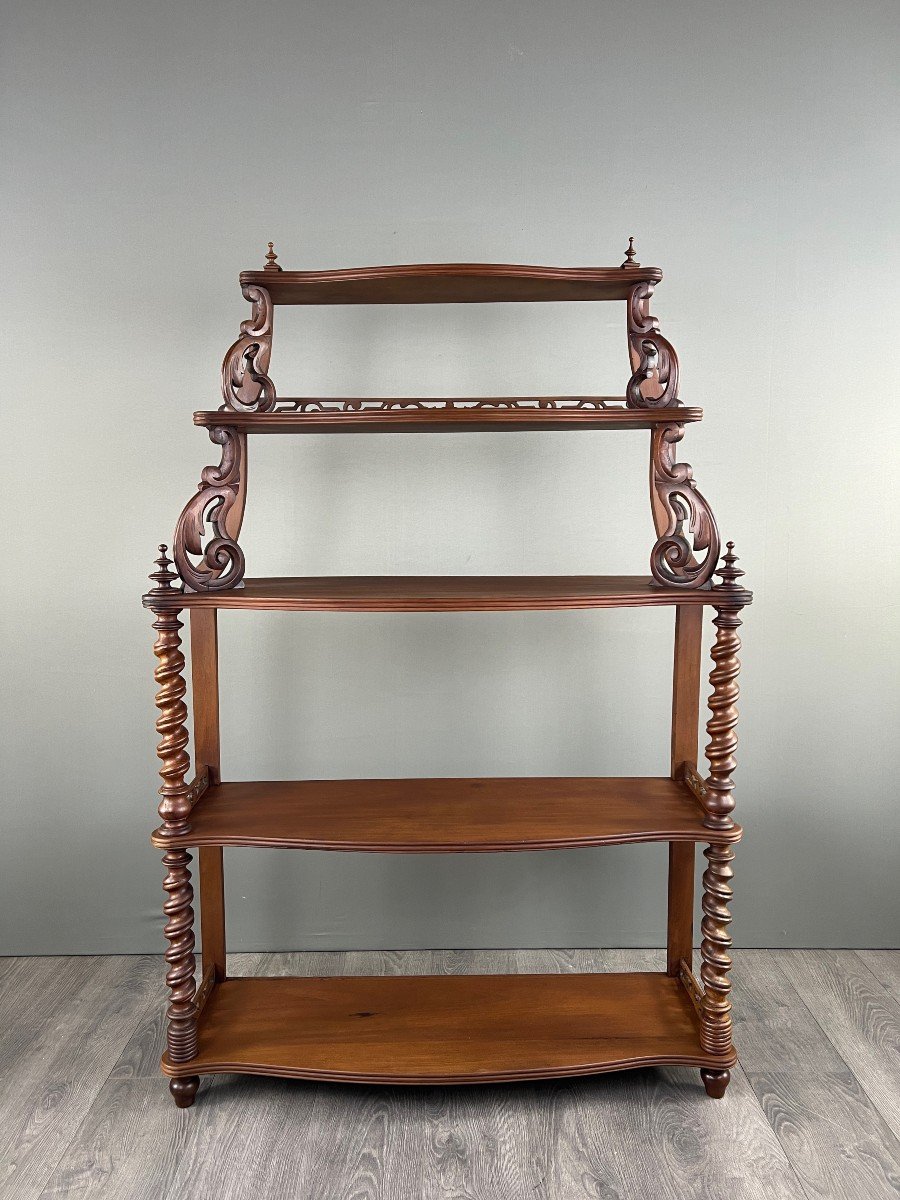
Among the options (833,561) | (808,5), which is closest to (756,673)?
(833,561)

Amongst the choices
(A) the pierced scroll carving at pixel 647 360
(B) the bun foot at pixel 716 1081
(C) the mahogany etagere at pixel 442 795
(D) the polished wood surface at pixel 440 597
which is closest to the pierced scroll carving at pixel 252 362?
(C) the mahogany etagere at pixel 442 795

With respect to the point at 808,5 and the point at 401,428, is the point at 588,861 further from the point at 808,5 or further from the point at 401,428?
the point at 808,5

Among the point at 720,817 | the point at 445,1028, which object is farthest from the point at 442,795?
the point at 720,817

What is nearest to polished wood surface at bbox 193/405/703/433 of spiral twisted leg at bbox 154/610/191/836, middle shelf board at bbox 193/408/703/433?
middle shelf board at bbox 193/408/703/433

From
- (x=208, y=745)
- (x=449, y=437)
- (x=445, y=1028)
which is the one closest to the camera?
(x=445, y=1028)

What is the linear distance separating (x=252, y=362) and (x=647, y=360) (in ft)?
2.91

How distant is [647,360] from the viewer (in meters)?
2.18

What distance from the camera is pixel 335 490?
2660mm

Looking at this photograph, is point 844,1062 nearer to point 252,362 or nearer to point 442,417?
point 442,417

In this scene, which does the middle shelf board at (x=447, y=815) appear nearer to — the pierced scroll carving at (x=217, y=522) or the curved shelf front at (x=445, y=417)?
the pierced scroll carving at (x=217, y=522)

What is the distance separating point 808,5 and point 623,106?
0.54 metres

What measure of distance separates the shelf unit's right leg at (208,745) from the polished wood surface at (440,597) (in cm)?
18

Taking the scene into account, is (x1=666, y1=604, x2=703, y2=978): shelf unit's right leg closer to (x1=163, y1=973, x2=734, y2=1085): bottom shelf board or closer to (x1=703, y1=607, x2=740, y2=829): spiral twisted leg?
(x1=163, y1=973, x2=734, y2=1085): bottom shelf board

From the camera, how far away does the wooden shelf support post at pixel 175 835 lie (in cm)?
203
